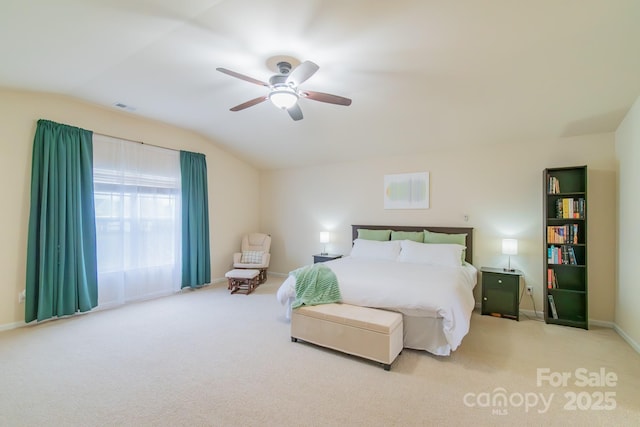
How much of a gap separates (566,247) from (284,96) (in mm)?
3823

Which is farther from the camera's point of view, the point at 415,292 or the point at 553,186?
the point at 553,186

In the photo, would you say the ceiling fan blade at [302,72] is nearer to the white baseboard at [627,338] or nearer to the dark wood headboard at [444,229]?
the dark wood headboard at [444,229]

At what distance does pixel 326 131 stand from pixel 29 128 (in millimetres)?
3737

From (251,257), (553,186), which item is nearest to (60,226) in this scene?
(251,257)

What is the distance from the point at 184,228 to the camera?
16.1 ft

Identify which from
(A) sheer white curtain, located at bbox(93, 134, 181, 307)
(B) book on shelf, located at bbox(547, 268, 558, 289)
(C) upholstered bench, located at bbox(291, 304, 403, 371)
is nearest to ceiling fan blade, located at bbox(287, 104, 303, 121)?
(C) upholstered bench, located at bbox(291, 304, 403, 371)

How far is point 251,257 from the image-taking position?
5523 millimetres

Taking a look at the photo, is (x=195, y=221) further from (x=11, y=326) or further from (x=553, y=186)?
(x=553, y=186)

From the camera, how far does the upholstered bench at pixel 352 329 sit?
2473 millimetres

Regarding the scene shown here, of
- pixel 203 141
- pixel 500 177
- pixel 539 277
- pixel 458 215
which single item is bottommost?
pixel 539 277

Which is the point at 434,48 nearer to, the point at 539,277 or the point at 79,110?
the point at 539,277

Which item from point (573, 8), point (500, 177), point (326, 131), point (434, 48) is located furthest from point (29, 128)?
point (500, 177)

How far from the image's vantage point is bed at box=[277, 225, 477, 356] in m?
2.67

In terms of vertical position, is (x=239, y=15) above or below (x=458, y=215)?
above
